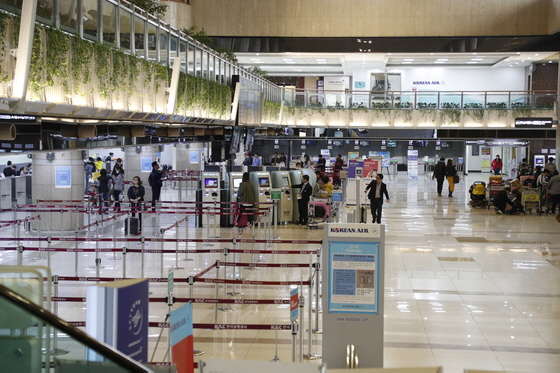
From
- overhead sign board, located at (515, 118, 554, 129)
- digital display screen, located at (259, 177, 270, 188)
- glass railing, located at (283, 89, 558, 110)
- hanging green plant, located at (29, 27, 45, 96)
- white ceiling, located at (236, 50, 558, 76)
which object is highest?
white ceiling, located at (236, 50, 558, 76)

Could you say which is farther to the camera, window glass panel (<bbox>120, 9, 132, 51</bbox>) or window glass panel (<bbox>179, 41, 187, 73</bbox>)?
window glass panel (<bbox>179, 41, 187, 73</bbox>)

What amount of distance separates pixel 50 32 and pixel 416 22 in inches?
1062

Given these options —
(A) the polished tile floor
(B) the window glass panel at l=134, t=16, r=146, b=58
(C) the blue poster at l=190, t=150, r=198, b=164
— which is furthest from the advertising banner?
(C) the blue poster at l=190, t=150, r=198, b=164

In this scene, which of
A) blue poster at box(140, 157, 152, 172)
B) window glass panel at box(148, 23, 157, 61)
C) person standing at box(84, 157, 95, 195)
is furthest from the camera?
person standing at box(84, 157, 95, 195)

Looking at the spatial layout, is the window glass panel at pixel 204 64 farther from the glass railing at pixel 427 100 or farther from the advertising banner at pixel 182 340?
the glass railing at pixel 427 100

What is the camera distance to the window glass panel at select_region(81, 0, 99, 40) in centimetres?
1047

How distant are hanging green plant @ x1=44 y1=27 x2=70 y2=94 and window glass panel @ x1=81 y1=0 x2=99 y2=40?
1.22 m

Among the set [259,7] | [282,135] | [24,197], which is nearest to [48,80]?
[24,197]

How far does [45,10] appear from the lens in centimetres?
912

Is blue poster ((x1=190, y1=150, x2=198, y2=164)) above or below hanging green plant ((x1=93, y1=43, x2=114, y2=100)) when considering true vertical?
below

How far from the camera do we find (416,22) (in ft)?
109

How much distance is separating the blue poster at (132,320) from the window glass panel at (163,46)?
33.7 feet

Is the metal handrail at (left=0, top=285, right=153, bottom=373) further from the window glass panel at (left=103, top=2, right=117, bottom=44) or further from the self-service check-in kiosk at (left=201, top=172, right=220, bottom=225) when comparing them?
the self-service check-in kiosk at (left=201, top=172, right=220, bottom=225)

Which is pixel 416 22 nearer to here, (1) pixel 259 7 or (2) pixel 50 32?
(1) pixel 259 7
